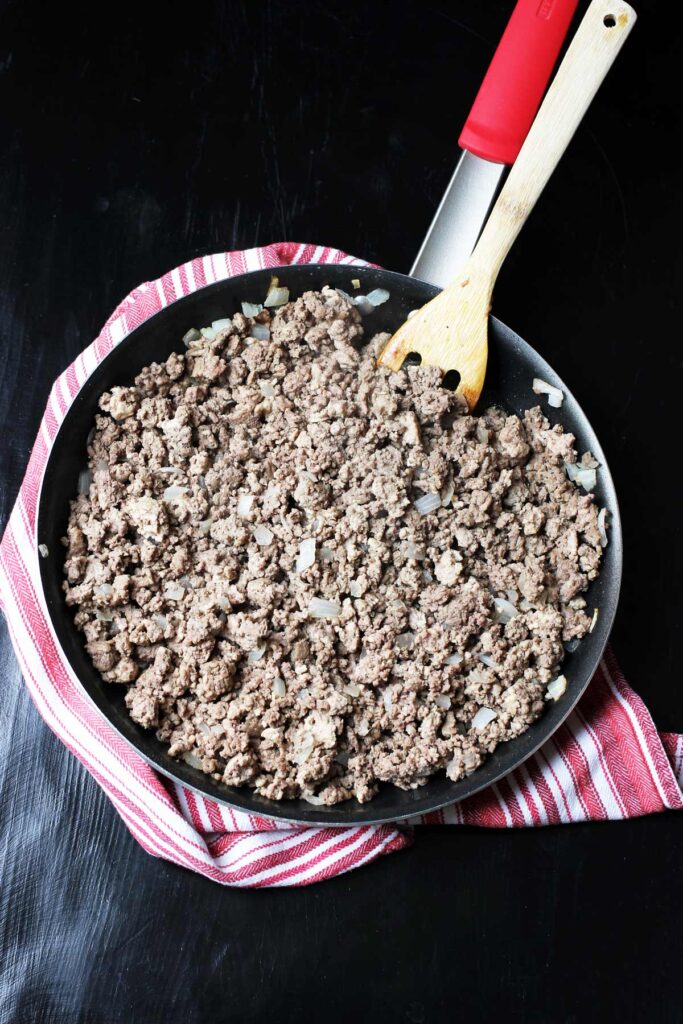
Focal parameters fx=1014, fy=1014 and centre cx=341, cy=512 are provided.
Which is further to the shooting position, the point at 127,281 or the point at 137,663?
the point at 127,281

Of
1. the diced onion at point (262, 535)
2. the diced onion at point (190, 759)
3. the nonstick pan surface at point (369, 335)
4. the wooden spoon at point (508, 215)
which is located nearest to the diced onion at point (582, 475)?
the nonstick pan surface at point (369, 335)

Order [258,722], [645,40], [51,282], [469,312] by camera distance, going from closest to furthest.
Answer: [258,722] < [469,312] < [51,282] < [645,40]

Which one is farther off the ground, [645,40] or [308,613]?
[645,40]

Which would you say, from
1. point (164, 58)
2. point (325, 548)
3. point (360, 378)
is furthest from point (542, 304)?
point (164, 58)

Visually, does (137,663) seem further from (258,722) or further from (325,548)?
(325,548)

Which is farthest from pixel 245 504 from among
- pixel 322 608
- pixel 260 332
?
pixel 260 332

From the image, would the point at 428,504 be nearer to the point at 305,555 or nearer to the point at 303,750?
the point at 305,555

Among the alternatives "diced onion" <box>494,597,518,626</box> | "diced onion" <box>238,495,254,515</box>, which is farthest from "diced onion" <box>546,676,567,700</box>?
"diced onion" <box>238,495,254,515</box>
